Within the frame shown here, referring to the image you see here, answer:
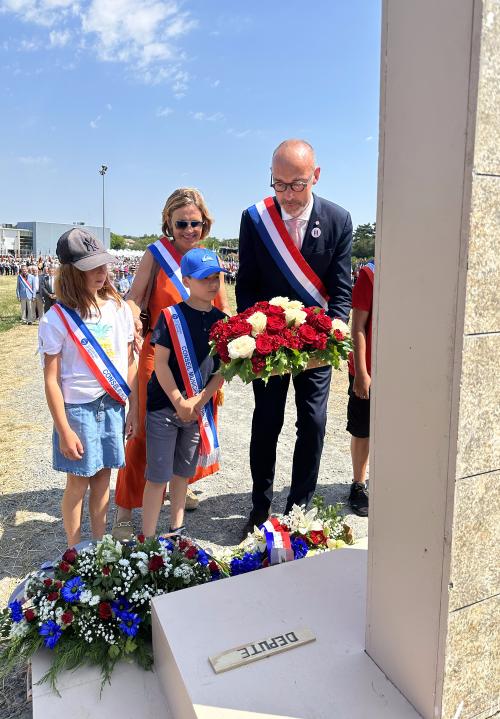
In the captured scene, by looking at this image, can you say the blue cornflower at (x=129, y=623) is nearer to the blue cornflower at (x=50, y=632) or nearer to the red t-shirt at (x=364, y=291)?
the blue cornflower at (x=50, y=632)

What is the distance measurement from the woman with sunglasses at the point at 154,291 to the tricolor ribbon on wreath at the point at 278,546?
0.90 meters

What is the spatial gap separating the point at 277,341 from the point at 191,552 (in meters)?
0.95

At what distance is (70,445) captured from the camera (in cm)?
261

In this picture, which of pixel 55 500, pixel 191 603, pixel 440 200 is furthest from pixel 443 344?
pixel 55 500

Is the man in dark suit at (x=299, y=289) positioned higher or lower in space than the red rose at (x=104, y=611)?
higher

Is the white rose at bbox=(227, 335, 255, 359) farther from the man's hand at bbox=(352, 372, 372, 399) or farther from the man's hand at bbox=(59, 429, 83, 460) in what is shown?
the man's hand at bbox=(352, 372, 372, 399)

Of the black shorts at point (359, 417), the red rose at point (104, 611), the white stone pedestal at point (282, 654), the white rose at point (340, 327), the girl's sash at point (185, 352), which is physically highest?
the white rose at point (340, 327)

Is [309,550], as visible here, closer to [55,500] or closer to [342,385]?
[55,500]

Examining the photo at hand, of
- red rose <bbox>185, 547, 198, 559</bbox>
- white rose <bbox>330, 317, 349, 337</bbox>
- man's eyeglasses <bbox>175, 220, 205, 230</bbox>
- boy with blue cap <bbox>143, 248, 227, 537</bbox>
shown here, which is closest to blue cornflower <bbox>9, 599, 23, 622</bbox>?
red rose <bbox>185, 547, 198, 559</bbox>

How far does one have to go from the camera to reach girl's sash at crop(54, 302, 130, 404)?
2.65 metres

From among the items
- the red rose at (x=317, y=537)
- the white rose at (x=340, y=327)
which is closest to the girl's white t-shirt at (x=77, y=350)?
the white rose at (x=340, y=327)

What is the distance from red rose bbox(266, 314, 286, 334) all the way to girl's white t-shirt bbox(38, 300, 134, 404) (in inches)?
32.6

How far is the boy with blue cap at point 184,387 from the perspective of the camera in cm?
278

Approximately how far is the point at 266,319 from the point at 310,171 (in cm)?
77
